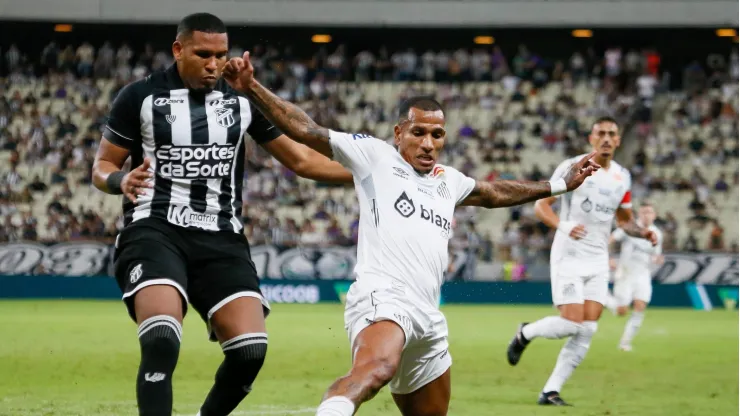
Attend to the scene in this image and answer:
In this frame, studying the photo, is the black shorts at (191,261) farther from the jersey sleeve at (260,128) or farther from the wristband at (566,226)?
the wristband at (566,226)

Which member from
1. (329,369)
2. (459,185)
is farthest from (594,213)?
(459,185)

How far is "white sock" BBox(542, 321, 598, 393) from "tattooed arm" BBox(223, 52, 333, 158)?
4.84m

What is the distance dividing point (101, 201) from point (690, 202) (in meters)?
16.9

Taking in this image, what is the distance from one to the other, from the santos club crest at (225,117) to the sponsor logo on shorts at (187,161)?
145mm

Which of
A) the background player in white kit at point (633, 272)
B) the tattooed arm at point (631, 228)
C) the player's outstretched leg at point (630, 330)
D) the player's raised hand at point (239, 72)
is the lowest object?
Answer: the player's outstretched leg at point (630, 330)

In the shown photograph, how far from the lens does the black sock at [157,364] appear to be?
5.91m

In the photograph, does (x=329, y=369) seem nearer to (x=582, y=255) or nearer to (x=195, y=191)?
(x=582, y=255)

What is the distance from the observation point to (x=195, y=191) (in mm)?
6578

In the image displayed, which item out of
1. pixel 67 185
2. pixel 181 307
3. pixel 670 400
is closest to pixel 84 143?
pixel 67 185

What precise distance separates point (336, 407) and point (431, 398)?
117cm

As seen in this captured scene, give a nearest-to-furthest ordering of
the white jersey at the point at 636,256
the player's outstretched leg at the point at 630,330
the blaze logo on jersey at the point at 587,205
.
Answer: the blaze logo on jersey at the point at 587,205
the player's outstretched leg at the point at 630,330
the white jersey at the point at 636,256

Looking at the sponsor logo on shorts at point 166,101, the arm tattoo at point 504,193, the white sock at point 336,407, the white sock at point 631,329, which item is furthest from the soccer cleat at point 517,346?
the white sock at point 336,407

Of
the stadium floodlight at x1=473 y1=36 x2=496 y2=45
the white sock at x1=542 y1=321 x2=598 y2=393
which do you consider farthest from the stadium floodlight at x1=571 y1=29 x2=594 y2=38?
the white sock at x1=542 y1=321 x2=598 y2=393

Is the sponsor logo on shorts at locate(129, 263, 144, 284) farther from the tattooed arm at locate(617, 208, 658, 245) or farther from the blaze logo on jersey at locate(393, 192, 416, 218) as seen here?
the tattooed arm at locate(617, 208, 658, 245)
